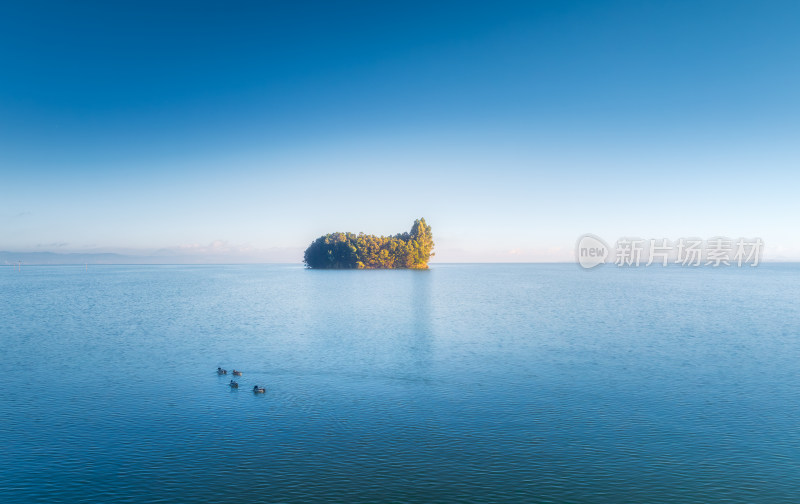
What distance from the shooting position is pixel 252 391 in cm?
2719

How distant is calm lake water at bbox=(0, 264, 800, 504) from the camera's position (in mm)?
16500

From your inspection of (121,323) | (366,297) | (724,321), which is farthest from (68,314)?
(724,321)

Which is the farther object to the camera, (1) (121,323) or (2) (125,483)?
(1) (121,323)

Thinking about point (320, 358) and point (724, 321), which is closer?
point (320, 358)

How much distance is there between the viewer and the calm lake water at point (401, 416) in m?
16.5

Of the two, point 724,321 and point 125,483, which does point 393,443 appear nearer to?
point 125,483

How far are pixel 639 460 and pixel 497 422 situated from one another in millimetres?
5819

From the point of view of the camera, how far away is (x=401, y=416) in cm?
2309

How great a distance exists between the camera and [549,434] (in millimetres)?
20750

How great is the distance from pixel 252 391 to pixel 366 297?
60.7 m

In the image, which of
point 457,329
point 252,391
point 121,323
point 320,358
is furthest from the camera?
point 121,323

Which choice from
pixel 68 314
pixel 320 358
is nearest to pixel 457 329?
pixel 320 358

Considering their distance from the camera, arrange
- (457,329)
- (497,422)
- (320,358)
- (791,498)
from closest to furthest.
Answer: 1. (791,498)
2. (497,422)
3. (320,358)
4. (457,329)

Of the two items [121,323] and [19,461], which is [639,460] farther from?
[121,323]
